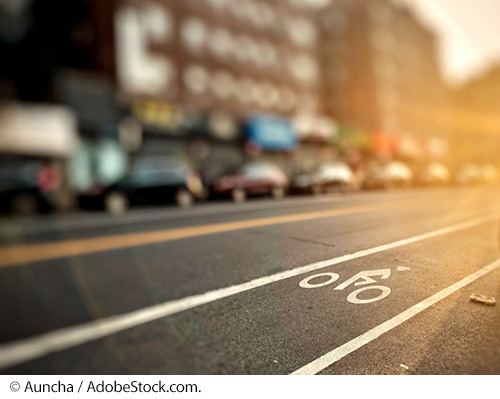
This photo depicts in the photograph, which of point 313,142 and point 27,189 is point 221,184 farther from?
point 313,142

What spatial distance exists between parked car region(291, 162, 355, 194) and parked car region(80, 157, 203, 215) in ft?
18.9

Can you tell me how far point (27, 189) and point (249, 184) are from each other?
30.5 feet

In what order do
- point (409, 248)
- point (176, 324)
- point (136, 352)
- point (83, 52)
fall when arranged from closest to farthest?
point (136, 352), point (409, 248), point (176, 324), point (83, 52)

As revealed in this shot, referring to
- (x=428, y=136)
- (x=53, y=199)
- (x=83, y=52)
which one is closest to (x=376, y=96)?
(x=428, y=136)

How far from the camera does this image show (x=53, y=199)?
15.1 metres

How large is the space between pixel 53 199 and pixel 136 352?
15.2 meters

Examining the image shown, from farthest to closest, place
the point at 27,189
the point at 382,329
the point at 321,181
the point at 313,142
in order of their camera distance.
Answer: the point at 313,142 < the point at 321,181 < the point at 27,189 < the point at 382,329

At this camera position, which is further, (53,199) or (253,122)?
(253,122)

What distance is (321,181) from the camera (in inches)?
655

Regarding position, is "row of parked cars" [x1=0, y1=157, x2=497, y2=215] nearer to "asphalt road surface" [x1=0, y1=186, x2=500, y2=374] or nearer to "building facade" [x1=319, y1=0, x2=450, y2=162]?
"asphalt road surface" [x1=0, y1=186, x2=500, y2=374]

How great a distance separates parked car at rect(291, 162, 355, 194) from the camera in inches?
621

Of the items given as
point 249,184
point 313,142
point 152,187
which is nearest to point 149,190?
point 152,187

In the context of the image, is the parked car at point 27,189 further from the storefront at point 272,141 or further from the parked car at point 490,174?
the parked car at point 490,174

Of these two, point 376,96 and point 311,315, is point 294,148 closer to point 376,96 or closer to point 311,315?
point 376,96
